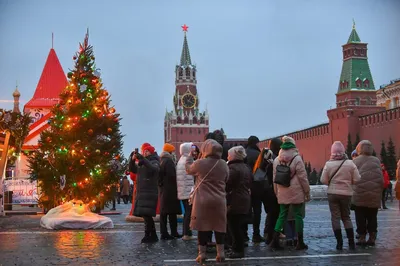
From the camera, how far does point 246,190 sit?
7.06 meters

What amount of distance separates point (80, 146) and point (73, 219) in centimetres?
343

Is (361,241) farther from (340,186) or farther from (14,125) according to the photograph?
(14,125)

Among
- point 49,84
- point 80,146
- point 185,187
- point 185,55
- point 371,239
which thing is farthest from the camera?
point 185,55

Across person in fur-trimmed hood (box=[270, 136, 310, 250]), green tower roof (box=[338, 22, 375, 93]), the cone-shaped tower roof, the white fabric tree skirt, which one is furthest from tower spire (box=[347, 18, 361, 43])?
person in fur-trimmed hood (box=[270, 136, 310, 250])

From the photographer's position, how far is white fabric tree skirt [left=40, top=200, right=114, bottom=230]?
10883 mm

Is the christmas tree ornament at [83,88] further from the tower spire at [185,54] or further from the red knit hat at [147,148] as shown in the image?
the tower spire at [185,54]

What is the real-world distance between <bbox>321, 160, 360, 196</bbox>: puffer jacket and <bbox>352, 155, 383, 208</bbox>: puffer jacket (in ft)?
1.14

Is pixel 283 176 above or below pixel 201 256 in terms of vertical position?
above

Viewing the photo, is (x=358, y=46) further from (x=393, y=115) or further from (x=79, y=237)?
(x=79, y=237)

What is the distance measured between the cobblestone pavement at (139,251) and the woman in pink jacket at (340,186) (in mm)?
324

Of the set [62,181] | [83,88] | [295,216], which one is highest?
[83,88]

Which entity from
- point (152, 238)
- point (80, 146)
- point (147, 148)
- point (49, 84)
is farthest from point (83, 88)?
point (49, 84)

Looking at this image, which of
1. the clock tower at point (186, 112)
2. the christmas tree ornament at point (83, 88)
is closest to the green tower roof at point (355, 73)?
the clock tower at point (186, 112)

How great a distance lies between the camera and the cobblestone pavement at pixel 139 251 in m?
6.63
